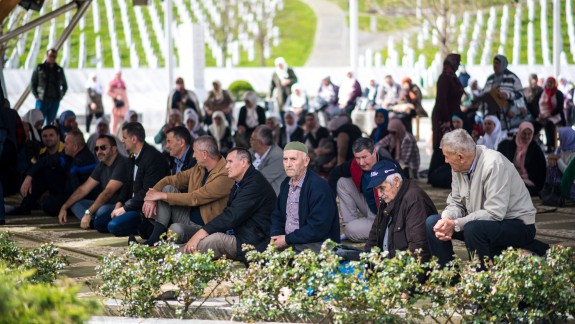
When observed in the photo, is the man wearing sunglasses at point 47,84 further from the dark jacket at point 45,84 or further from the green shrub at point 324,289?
the green shrub at point 324,289

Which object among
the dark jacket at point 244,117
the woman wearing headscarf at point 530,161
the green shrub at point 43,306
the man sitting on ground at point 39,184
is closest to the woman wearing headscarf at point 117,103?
the dark jacket at point 244,117

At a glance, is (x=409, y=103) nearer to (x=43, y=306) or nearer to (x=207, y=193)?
(x=207, y=193)

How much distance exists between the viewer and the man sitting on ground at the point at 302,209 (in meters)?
8.04

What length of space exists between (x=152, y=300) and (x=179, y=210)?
3.02m

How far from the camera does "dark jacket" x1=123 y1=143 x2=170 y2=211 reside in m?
10.5

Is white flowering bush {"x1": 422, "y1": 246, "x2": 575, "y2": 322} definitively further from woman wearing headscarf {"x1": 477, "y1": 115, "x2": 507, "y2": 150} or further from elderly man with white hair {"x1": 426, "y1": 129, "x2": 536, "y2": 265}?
woman wearing headscarf {"x1": 477, "y1": 115, "x2": 507, "y2": 150}

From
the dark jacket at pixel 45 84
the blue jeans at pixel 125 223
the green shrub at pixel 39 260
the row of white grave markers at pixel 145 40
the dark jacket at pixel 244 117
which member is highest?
the row of white grave markers at pixel 145 40

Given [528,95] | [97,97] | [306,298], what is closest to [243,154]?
[306,298]

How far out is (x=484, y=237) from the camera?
6.98 metres

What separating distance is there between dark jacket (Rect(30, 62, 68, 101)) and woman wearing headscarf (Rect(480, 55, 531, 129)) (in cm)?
736

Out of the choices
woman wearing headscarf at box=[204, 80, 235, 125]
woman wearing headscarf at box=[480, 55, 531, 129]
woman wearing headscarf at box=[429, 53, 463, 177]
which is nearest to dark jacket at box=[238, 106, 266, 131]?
woman wearing headscarf at box=[204, 80, 235, 125]

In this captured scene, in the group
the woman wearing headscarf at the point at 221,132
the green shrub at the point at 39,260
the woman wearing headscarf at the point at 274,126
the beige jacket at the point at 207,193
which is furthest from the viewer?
the woman wearing headscarf at the point at 221,132

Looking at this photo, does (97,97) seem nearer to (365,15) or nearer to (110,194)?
(110,194)

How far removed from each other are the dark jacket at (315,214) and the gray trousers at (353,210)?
2.04 metres
